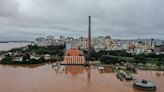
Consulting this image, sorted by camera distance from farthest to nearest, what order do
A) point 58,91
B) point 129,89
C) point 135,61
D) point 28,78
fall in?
point 135,61
point 28,78
point 129,89
point 58,91

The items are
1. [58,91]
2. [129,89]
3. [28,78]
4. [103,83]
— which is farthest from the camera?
[28,78]

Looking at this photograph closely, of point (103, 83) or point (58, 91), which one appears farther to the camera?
point (103, 83)

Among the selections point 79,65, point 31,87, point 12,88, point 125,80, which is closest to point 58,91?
point 31,87

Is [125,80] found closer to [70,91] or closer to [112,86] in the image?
[112,86]

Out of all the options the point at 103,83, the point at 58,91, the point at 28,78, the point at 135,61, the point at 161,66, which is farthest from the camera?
the point at 135,61

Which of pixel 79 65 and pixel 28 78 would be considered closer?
pixel 28 78

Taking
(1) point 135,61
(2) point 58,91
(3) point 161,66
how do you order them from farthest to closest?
1. (1) point 135,61
2. (3) point 161,66
3. (2) point 58,91

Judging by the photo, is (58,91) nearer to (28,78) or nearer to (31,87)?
(31,87)

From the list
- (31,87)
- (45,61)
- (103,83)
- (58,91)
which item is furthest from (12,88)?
(45,61)

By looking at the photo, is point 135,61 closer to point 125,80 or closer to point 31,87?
point 125,80
